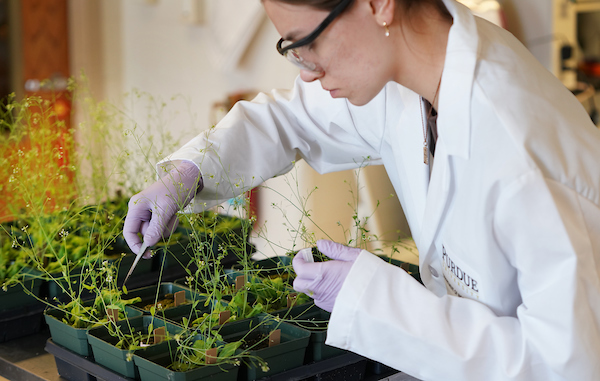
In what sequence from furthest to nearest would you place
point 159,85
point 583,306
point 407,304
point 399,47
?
point 159,85, point 399,47, point 407,304, point 583,306

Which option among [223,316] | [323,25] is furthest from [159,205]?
[323,25]

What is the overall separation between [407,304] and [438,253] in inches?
8.4

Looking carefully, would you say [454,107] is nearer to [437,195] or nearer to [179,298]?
[437,195]

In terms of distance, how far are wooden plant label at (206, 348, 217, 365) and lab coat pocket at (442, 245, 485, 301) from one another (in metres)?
0.46

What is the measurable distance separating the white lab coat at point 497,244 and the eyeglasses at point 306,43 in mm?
209

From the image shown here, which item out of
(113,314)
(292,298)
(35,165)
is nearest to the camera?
(113,314)

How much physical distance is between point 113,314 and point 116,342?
0.08 m

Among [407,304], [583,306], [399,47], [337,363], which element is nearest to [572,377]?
[583,306]

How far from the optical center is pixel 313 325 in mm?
1220

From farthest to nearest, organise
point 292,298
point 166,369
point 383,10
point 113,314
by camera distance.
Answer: point 292,298 < point 113,314 < point 383,10 < point 166,369

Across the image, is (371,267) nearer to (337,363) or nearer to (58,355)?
(337,363)

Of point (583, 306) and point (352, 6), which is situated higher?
point (352, 6)

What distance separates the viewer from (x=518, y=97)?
3.22 ft

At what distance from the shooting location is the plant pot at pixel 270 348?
1.03 meters
